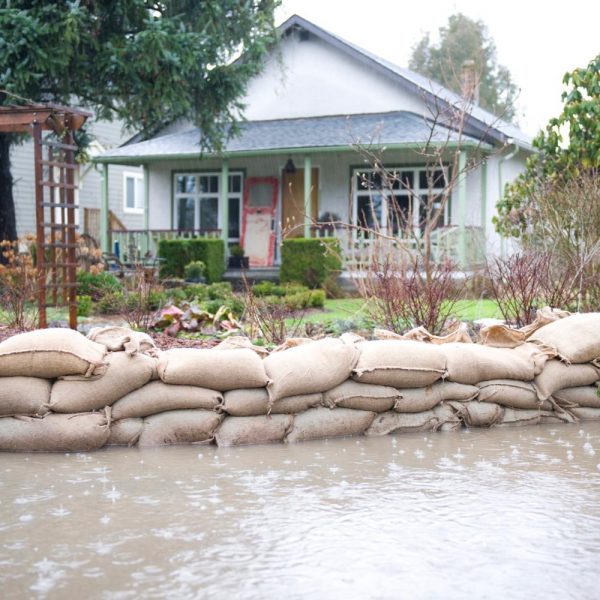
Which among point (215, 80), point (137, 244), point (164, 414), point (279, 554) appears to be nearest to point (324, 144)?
point (215, 80)

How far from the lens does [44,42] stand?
48.9 feet

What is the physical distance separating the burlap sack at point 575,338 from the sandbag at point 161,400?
8.18ft

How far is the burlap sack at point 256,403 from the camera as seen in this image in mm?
5391

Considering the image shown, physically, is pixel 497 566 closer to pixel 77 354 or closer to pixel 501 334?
pixel 77 354

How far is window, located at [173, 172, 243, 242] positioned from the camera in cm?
2073

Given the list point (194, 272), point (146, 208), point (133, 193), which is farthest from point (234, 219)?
point (133, 193)

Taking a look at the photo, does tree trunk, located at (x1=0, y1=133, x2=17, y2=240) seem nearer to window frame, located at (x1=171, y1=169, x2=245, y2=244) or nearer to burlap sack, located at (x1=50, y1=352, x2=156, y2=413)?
window frame, located at (x1=171, y1=169, x2=245, y2=244)

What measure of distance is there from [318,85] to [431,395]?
15.5 metres

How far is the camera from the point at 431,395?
584cm

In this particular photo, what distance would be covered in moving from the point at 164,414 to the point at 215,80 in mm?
13053

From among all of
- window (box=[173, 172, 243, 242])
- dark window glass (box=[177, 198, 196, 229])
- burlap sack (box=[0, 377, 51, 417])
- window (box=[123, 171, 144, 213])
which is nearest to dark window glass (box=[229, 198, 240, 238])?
window (box=[173, 172, 243, 242])

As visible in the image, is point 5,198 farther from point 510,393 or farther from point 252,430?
point 510,393

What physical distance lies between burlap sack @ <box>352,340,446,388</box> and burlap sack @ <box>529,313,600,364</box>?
0.96 metres

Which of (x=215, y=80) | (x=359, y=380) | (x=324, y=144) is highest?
(x=215, y=80)
